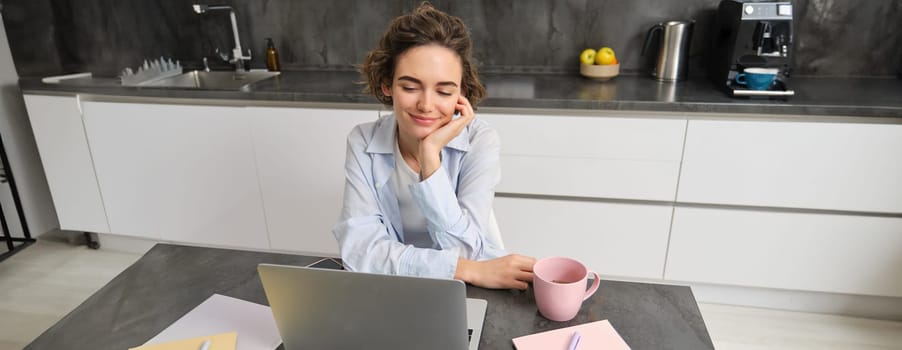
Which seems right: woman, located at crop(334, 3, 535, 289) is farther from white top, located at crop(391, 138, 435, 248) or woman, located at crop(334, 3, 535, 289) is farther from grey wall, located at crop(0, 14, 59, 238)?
grey wall, located at crop(0, 14, 59, 238)

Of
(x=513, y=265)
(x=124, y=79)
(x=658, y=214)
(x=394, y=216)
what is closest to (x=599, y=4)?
(x=658, y=214)

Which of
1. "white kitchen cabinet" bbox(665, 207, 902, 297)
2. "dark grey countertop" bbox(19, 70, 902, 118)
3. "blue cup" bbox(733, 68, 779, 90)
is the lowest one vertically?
"white kitchen cabinet" bbox(665, 207, 902, 297)

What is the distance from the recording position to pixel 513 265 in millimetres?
975

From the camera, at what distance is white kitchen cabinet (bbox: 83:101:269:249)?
228 cm

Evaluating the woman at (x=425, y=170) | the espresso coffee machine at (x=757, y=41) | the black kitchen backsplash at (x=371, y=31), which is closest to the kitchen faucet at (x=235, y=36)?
the black kitchen backsplash at (x=371, y=31)

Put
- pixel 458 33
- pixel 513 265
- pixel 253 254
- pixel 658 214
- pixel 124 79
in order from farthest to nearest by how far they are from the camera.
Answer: pixel 124 79 < pixel 658 214 < pixel 458 33 < pixel 253 254 < pixel 513 265

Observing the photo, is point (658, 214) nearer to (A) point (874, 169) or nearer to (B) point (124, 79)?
(A) point (874, 169)

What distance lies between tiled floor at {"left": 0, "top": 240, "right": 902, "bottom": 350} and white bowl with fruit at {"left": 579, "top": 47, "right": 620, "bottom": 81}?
1.01 metres

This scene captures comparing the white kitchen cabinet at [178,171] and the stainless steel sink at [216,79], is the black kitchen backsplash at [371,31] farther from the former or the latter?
the white kitchen cabinet at [178,171]

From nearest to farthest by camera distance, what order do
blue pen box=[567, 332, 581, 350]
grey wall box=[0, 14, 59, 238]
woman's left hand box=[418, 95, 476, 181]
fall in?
blue pen box=[567, 332, 581, 350] < woman's left hand box=[418, 95, 476, 181] < grey wall box=[0, 14, 59, 238]

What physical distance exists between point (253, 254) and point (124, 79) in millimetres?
1730

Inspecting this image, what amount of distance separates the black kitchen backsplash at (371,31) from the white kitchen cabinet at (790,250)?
2.37 ft

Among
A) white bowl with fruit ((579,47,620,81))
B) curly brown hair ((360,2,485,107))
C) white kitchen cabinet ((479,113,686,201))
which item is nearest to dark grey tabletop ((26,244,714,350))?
curly brown hair ((360,2,485,107))

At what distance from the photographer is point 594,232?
2146 mm
